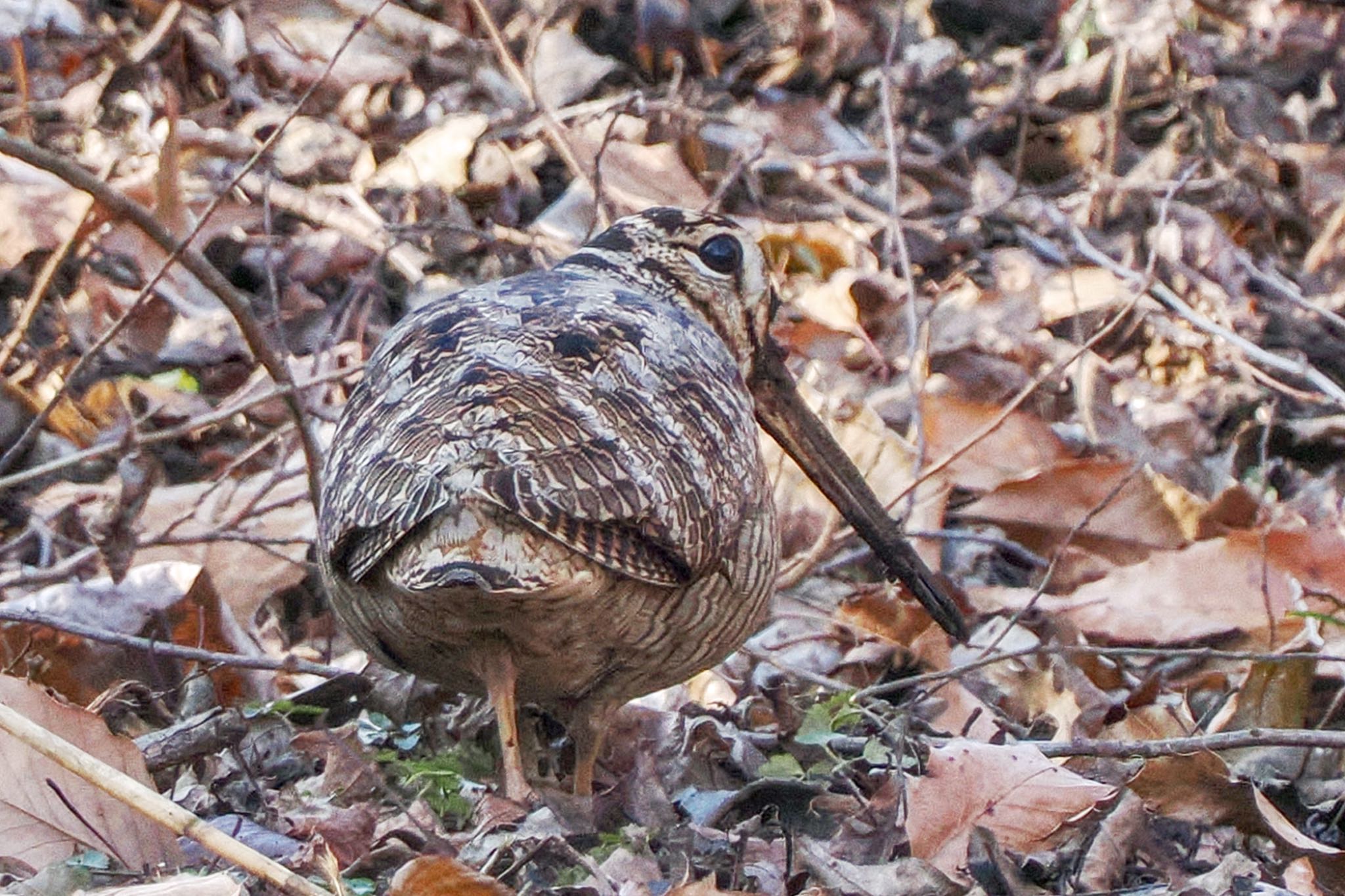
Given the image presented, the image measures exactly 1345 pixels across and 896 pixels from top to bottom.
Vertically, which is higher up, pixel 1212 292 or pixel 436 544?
pixel 436 544

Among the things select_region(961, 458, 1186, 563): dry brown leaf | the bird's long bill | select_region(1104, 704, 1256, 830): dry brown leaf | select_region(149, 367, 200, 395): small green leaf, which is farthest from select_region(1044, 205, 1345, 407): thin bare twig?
select_region(149, 367, 200, 395): small green leaf

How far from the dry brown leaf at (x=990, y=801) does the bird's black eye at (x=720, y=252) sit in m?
1.77

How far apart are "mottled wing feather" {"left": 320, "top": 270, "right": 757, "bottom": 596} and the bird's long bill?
905 mm

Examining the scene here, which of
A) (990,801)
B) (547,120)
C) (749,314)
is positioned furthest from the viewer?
(547,120)

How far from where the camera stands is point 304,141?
7.54m

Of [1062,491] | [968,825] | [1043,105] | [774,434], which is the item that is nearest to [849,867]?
[968,825]

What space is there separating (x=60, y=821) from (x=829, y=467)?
2.46 m

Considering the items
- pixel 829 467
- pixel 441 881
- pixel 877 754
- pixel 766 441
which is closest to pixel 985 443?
pixel 766 441

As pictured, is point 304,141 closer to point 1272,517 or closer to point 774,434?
point 774,434

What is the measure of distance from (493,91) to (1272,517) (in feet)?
11.7

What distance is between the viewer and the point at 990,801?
3750mm

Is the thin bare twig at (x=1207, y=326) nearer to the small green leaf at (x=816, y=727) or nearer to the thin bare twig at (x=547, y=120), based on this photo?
the thin bare twig at (x=547, y=120)

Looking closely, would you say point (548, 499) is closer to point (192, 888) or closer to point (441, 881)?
point (441, 881)

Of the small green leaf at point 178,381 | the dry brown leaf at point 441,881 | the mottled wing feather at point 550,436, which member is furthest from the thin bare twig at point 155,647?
the small green leaf at point 178,381
